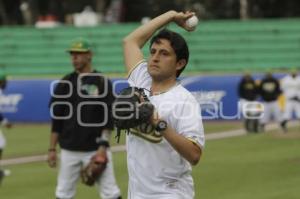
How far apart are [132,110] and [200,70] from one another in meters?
27.3

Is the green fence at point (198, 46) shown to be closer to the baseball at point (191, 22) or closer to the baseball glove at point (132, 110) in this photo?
the baseball at point (191, 22)

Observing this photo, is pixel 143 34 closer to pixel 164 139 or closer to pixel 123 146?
pixel 164 139

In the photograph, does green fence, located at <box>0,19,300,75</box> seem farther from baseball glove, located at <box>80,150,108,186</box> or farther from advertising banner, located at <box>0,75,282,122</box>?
baseball glove, located at <box>80,150,108,186</box>

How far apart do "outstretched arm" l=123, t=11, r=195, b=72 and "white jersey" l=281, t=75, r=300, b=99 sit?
19252 mm

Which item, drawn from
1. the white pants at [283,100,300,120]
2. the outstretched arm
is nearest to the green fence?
the white pants at [283,100,300,120]

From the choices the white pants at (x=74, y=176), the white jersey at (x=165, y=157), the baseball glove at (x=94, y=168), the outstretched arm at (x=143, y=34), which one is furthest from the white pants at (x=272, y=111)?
the white jersey at (x=165, y=157)

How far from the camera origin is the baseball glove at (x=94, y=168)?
866 centimetres

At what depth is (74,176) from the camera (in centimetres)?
891

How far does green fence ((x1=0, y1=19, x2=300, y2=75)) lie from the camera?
32156 millimetres

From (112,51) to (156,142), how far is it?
2875 centimetres

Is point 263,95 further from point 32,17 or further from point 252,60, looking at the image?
point 32,17

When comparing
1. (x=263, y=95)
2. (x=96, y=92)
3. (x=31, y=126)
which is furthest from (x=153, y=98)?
(x=31, y=126)

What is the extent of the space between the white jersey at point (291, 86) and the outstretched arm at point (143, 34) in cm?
1925

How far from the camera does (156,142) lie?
481cm
